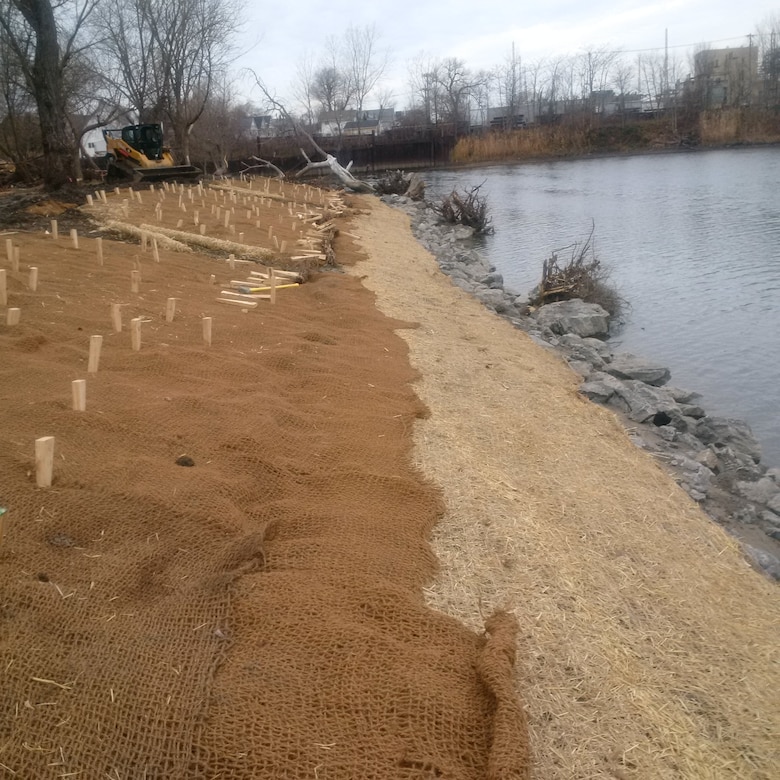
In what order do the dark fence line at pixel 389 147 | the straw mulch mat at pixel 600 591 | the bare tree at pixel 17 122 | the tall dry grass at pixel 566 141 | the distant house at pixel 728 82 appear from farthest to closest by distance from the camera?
the distant house at pixel 728 82
the tall dry grass at pixel 566 141
the dark fence line at pixel 389 147
the bare tree at pixel 17 122
the straw mulch mat at pixel 600 591

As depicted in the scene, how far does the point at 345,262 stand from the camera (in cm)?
1400

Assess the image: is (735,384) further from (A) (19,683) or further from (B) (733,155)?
(B) (733,155)

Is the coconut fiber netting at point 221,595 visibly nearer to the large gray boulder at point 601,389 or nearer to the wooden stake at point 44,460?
the wooden stake at point 44,460

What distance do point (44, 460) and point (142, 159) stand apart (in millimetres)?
25944

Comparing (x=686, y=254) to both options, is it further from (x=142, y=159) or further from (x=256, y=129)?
(x=256, y=129)

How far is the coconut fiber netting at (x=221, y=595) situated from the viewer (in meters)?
2.51

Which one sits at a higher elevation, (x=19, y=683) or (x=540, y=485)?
(x=19, y=683)

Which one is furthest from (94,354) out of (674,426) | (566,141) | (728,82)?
(728,82)

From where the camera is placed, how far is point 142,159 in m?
26.8

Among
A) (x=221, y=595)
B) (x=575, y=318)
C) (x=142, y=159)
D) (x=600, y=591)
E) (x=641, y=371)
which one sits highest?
(x=142, y=159)

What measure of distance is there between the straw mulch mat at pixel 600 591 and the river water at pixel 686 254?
10.5 feet

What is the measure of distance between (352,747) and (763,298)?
14564 millimetres

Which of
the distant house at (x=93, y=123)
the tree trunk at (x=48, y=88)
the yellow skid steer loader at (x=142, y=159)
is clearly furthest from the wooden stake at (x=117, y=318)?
the distant house at (x=93, y=123)

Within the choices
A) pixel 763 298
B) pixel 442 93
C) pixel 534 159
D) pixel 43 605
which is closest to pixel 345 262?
pixel 763 298
